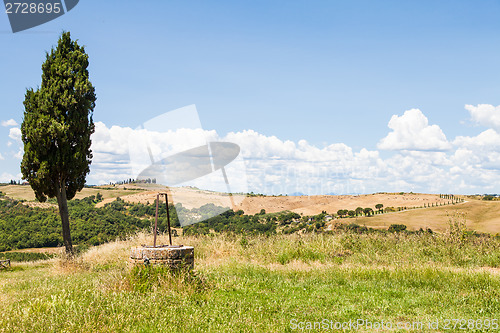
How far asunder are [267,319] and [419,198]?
112ft

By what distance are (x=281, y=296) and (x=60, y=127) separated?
38.9 feet

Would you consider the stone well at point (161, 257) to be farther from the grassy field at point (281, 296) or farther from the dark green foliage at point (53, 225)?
the dark green foliage at point (53, 225)

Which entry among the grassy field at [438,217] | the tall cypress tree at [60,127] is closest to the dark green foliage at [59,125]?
the tall cypress tree at [60,127]

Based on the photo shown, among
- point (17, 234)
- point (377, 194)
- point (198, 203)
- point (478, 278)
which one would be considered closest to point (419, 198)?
point (377, 194)

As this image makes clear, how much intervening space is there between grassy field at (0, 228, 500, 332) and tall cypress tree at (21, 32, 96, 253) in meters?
4.78

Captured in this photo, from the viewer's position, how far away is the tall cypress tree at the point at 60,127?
1534 centimetres

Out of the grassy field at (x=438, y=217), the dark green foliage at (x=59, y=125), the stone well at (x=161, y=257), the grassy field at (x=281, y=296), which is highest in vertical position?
the dark green foliage at (x=59, y=125)

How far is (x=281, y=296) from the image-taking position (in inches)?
309

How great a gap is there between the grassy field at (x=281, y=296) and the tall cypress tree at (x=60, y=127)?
15.7ft

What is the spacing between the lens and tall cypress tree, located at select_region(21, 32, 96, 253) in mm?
15336

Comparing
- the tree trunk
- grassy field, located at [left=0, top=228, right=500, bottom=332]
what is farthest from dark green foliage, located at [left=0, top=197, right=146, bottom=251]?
grassy field, located at [left=0, top=228, right=500, bottom=332]

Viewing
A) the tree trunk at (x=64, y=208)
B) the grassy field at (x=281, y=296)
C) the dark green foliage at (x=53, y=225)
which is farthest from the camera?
the dark green foliage at (x=53, y=225)

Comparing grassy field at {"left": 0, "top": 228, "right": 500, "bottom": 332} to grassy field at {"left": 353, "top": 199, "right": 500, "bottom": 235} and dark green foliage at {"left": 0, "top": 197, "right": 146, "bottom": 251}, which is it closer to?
grassy field at {"left": 353, "top": 199, "right": 500, "bottom": 235}

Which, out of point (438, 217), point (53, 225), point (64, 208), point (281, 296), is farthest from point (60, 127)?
point (53, 225)
